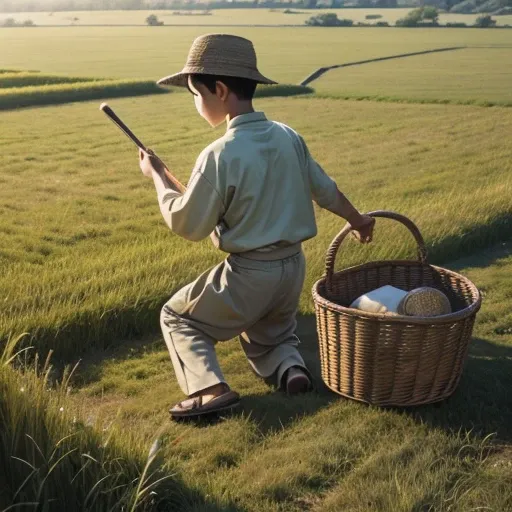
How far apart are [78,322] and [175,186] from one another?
3.58 feet

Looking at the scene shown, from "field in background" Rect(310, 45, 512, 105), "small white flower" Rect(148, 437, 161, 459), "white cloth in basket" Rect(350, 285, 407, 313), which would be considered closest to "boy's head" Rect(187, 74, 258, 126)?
"white cloth in basket" Rect(350, 285, 407, 313)

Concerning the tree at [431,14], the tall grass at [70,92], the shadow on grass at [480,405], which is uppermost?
the shadow on grass at [480,405]

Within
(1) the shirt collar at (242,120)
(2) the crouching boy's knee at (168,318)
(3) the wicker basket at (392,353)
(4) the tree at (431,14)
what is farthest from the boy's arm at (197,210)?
(4) the tree at (431,14)

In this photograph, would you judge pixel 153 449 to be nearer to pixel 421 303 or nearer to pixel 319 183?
pixel 421 303

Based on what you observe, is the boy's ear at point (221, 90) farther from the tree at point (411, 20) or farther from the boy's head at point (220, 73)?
the tree at point (411, 20)

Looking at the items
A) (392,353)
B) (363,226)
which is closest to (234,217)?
(363,226)

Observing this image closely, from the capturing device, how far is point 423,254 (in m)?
4.70

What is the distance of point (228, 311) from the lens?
4.09 meters

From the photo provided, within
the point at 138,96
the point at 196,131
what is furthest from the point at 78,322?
the point at 138,96

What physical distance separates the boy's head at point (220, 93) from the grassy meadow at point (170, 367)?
1.26m

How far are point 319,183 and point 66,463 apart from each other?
1.95 meters

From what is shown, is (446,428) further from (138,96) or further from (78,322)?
(138,96)

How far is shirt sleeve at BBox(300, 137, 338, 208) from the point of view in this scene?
4.24 meters

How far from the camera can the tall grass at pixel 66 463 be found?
9.00ft
